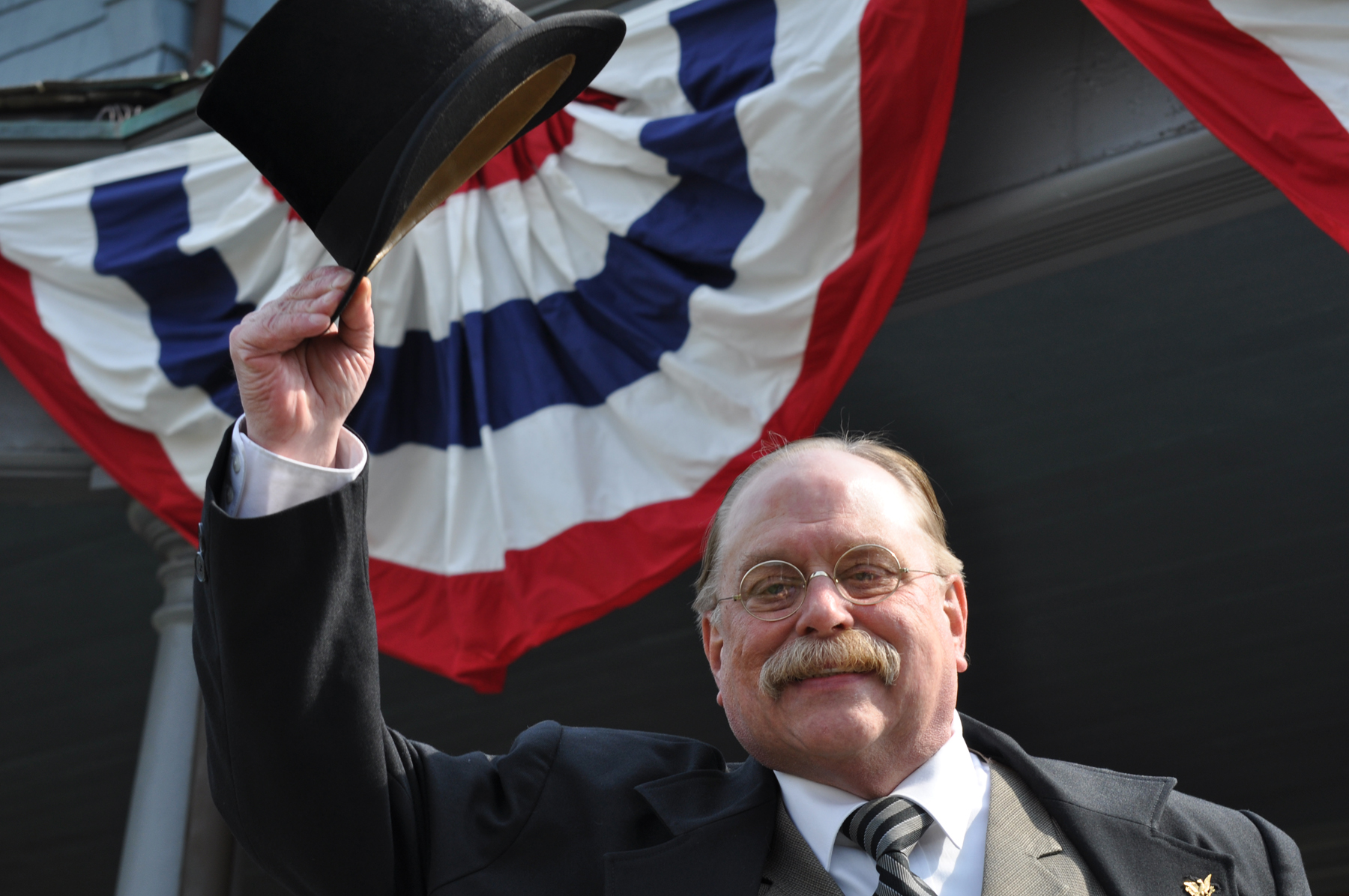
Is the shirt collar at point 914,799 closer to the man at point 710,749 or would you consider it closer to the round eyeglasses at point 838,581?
the man at point 710,749

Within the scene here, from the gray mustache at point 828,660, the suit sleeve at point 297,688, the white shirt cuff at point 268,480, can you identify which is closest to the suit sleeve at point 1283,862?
the gray mustache at point 828,660

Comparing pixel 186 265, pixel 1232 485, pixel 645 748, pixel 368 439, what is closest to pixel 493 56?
pixel 645 748

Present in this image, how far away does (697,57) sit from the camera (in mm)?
3734

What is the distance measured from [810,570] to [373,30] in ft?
2.82

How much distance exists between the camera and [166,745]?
5.03 m

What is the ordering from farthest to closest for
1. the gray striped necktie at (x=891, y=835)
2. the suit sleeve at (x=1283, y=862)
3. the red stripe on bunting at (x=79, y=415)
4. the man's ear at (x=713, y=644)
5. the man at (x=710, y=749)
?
1. the red stripe on bunting at (x=79, y=415)
2. the man's ear at (x=713, y=644)
3. the suit sleeve at (x=1283, y=862)
4. the gray striped necktie at (x=891, y=835)
5. the man at (x=710, y=749)

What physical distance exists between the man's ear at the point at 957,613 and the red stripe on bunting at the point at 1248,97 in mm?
1350

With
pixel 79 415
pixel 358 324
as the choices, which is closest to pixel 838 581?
pixel 358 324

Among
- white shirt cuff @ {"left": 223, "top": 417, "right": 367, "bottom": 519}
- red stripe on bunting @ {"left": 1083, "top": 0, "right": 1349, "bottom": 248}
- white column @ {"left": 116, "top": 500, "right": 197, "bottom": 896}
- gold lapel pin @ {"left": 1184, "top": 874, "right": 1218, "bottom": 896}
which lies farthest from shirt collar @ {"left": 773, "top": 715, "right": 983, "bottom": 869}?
white column @ {"left": 116, "top": 500, "right": 197, "bottom": 896}

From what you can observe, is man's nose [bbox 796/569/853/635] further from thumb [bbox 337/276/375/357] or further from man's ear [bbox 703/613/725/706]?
thumb [bbox 337/276/375/357]

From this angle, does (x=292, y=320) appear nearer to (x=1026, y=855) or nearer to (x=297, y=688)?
(x=297, y=688)

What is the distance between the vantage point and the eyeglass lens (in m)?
1.80

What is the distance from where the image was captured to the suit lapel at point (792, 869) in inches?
66.8

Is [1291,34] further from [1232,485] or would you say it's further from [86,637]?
[86,637]
